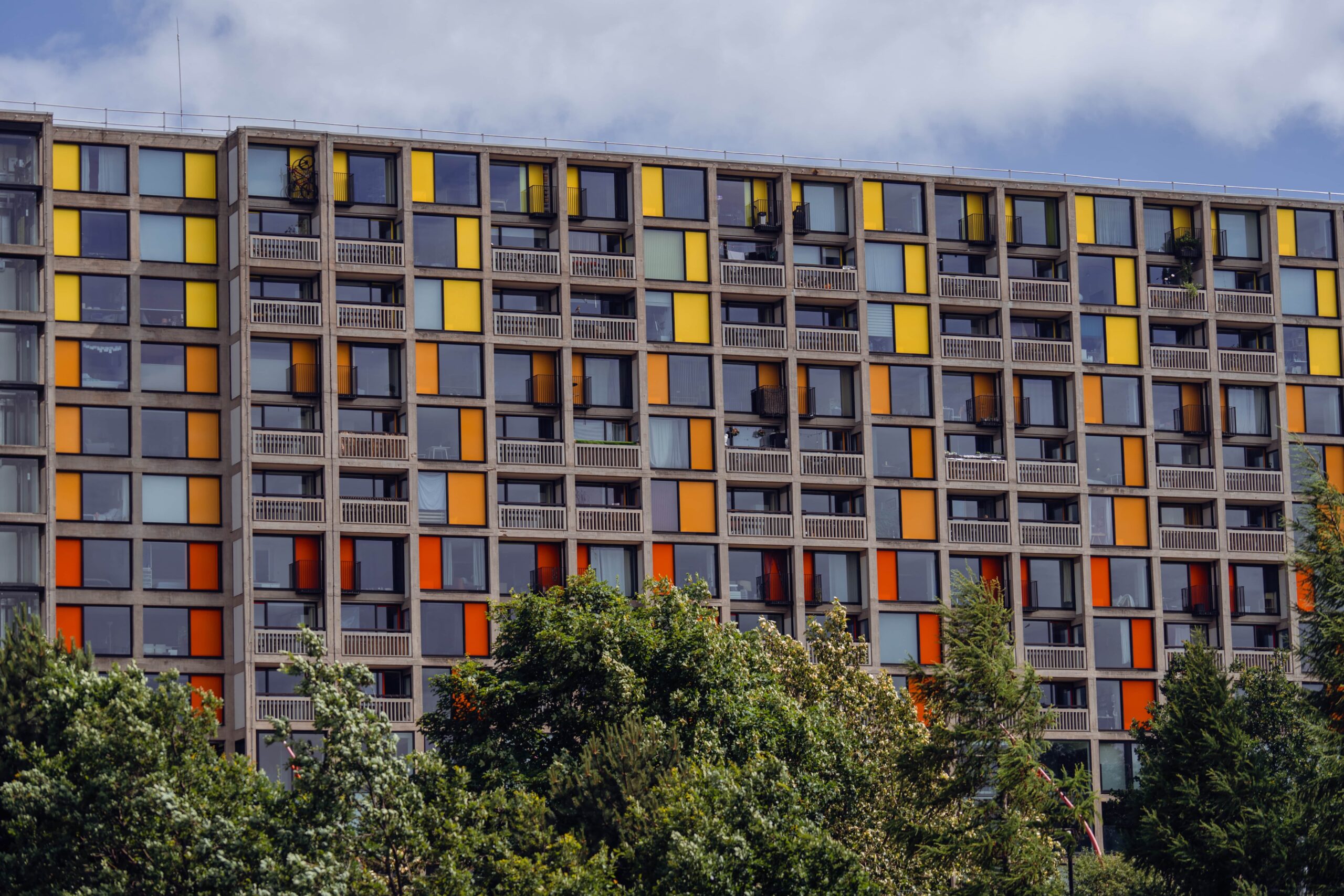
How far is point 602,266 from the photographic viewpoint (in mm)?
111688

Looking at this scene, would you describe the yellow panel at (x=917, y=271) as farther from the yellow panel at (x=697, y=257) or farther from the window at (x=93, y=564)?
the window at (x=93, y=564)

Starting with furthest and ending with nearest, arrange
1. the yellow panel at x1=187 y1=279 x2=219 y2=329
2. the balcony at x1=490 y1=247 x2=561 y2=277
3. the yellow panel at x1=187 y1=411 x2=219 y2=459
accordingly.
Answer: the balcony at x1=490 y1=247 x2=561 y2=277 → the yellow panel at x1=187 y1=279 x2=219 y2=329 → the yellow panel at x1=187 y1=411 x2=219 y2=459

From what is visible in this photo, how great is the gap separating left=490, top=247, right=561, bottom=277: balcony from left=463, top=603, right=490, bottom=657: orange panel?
1557 centimetres

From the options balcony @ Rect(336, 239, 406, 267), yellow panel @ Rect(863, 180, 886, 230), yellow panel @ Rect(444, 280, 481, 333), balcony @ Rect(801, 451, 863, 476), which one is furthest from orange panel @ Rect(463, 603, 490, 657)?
yellow panel @ Rect(863, 180, 886, 230)

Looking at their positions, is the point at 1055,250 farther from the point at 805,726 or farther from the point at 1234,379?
the point at 805,726

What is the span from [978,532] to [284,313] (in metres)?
34.5

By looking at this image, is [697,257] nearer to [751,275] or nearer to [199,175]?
[751,275]

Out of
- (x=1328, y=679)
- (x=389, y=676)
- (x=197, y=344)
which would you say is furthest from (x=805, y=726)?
(x=197, y=344)

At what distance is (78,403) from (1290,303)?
198 ft

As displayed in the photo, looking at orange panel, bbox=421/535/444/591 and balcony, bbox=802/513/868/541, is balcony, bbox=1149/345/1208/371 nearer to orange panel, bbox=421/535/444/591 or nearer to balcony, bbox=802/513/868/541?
balcony, bbox=802/513/868/541

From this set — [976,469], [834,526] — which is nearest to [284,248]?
[834,526]

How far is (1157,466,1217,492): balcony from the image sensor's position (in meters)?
119

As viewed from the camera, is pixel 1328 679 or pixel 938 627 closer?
pixel 1328 679

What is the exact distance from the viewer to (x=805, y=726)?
75.5 meters
